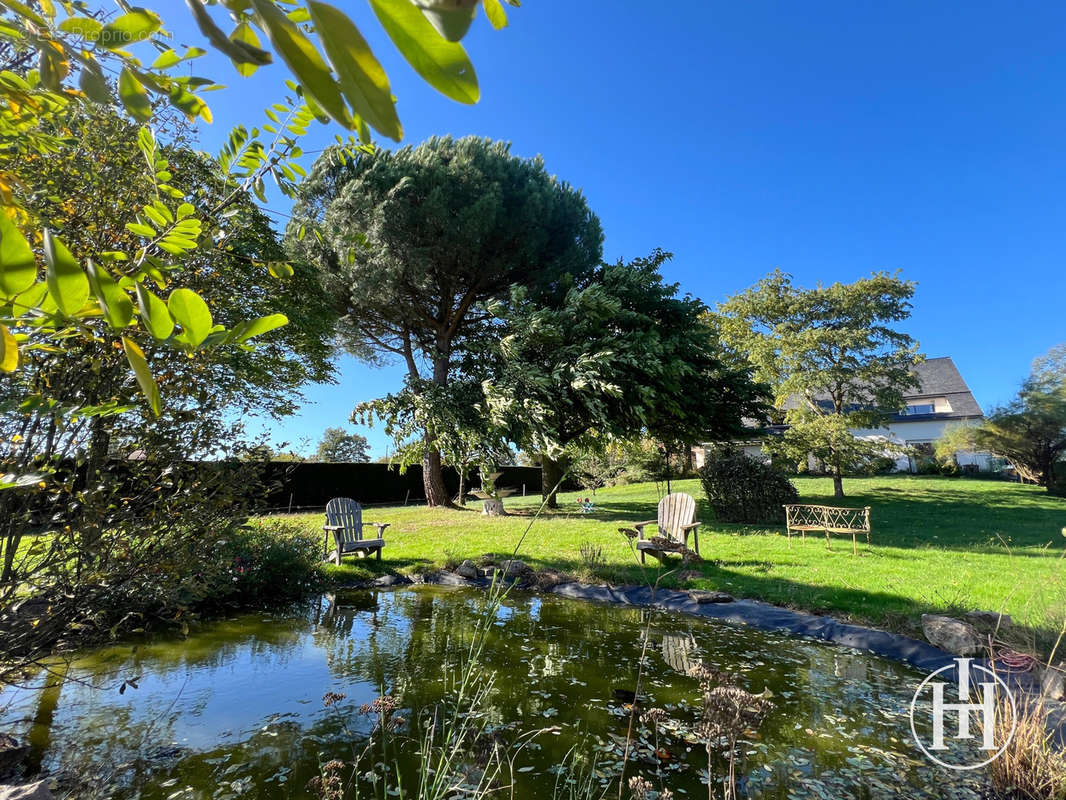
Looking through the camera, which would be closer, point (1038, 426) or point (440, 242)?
point (440, 242)

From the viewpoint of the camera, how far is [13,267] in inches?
14.1

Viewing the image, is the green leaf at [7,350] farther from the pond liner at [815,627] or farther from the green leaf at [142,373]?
the pond liner at [815,627]

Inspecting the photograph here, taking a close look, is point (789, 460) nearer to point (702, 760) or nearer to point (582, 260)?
point (582, 260)

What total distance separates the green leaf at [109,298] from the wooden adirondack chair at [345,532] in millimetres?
7713

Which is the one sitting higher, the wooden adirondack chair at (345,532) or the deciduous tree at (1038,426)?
the deciduous tree at (1038,426)

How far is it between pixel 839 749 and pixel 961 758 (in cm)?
63

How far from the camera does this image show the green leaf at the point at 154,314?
0.39 m

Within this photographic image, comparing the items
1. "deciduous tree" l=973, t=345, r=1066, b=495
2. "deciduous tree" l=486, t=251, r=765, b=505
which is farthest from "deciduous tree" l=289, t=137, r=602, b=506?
"deciduous tree" l=973, t=345, r=1066, b=495

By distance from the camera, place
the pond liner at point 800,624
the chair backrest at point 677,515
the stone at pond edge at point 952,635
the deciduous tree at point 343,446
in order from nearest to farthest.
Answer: the pond liner at point 800,624 → the stone at pond edge at point 952,635 → the chair backrest at point 677,515 → the deciduous tree at point 343,446

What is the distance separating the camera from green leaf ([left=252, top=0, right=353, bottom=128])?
0.80 feet

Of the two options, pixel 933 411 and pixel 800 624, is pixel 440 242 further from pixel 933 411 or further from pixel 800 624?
pixel 933 411

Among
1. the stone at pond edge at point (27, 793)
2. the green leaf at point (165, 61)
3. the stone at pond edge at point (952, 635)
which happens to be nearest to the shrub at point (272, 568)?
the stone at pond edge at point (27, 793)

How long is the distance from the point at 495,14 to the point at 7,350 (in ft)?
1.71

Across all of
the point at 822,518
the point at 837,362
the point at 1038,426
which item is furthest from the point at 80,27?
the point at 1038,426
